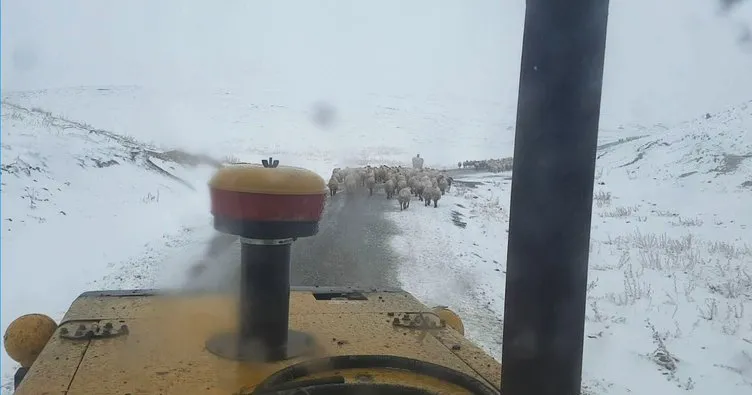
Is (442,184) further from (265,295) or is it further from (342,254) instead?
(265,295)

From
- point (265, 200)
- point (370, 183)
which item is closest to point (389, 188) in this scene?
point (370, 183)

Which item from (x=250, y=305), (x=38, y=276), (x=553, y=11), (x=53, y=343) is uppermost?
(x=553, y=11)

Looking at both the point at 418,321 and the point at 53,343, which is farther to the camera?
the point at 418,321

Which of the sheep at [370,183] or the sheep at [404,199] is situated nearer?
the sheep at [404,199]

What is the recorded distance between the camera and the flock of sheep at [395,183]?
16969mm

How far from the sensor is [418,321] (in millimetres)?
2604

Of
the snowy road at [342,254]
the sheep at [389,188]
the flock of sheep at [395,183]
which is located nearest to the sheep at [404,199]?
the flock of sheep at [395,183]

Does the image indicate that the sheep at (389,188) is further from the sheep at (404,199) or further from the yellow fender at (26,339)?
the yellow fender at (26,339)

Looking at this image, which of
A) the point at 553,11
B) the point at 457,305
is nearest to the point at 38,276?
the point at 457,305

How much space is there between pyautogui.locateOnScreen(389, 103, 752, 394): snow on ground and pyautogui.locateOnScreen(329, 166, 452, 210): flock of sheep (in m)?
0.52

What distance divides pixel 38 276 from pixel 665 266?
8420 mm

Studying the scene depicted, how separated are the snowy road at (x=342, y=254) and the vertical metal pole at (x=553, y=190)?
2.01 m

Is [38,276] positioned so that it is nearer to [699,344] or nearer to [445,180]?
[699,344]

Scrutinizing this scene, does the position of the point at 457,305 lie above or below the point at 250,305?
below
